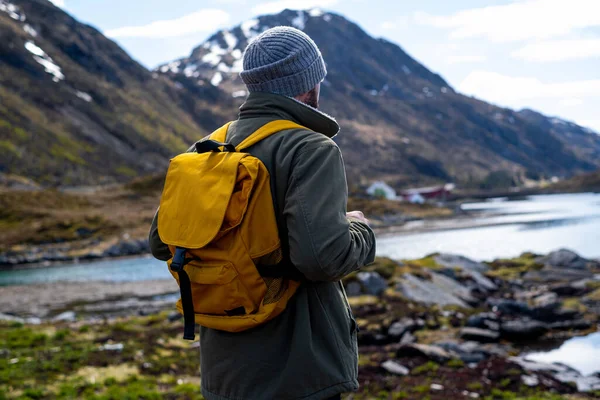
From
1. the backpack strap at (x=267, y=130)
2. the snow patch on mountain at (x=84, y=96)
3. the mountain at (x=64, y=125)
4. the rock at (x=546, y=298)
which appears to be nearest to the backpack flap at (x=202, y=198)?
the backpack strap at (x=267, y=130)

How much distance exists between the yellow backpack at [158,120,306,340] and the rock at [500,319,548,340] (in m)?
15.5

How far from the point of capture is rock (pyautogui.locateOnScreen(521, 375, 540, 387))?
11.2m

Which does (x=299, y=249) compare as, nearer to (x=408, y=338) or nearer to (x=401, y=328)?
(x=408, y=338)

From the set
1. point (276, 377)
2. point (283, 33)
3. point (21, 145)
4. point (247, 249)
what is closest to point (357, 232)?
point (247, 249)

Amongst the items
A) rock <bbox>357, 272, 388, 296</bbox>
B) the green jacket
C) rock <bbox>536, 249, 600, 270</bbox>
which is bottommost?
rock <bbox>536, 249, 600, 270</bbox>

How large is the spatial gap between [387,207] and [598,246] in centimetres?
6572

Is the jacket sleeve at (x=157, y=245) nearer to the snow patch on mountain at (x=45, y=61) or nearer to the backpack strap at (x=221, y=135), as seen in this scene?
the backpack strap at (x=221, y=135)

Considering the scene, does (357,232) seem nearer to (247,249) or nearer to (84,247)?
(247,249)

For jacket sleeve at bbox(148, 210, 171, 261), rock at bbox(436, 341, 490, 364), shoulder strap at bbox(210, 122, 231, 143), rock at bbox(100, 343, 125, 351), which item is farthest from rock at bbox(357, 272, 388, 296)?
shoulder strap at bbox(210, 122, 231, 143)

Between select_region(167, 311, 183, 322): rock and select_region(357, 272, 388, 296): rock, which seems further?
select_region(357, 272, 388, 296): rock

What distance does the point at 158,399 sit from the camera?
380 inches

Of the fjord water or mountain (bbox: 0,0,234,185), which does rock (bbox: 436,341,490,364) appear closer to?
the fjord water

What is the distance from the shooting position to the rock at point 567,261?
38.1 meters

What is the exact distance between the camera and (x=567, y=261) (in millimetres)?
38656
